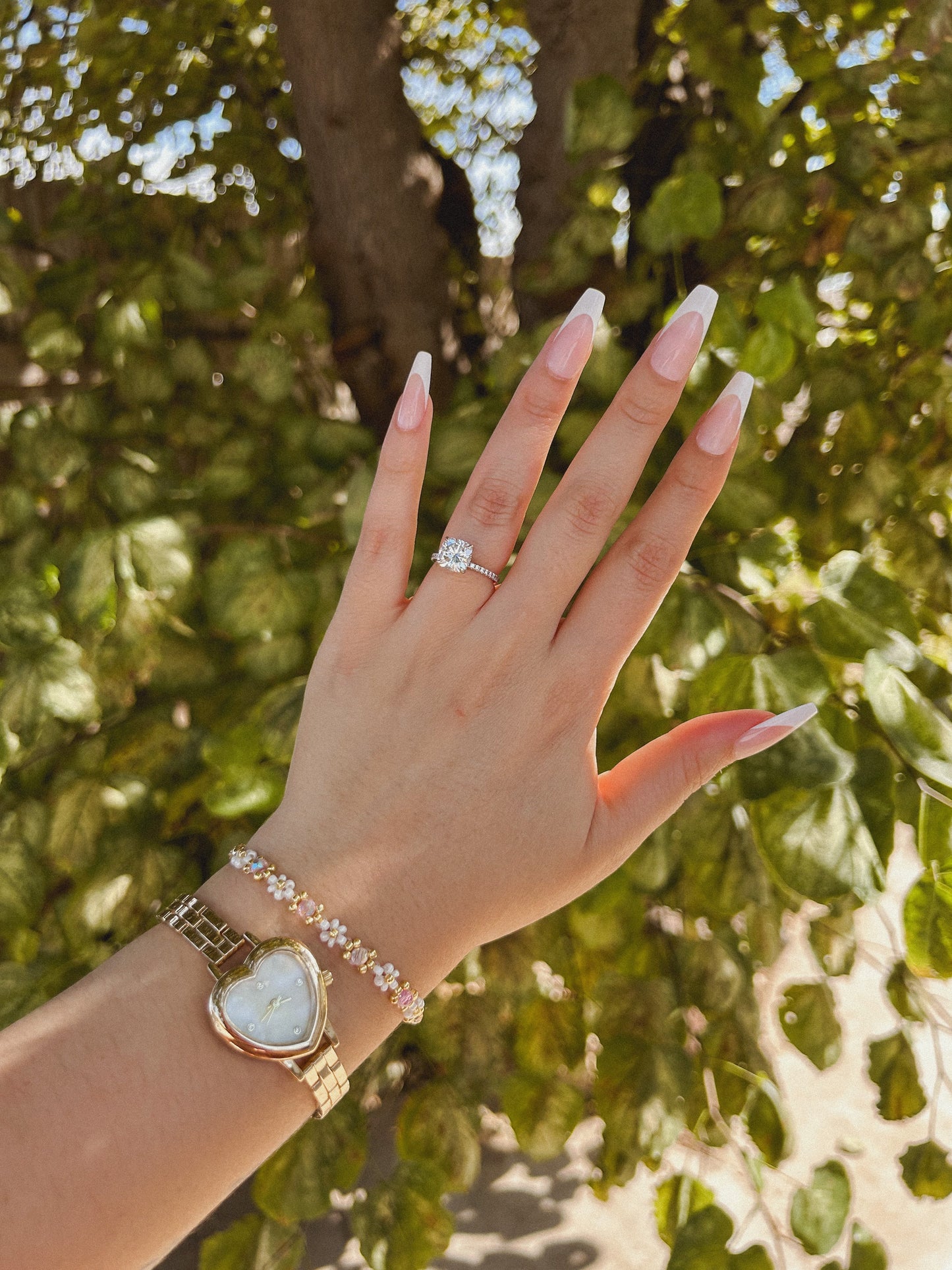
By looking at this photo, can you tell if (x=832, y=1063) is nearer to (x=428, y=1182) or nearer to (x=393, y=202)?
(x=428, y=1182)

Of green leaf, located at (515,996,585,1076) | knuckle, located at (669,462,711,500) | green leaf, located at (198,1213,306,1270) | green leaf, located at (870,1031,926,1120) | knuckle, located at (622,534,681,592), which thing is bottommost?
green leaf, located at (870,1031,926,1120)

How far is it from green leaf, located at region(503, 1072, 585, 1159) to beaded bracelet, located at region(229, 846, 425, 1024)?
0.41 m

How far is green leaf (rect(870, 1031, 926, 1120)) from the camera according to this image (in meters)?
0.88

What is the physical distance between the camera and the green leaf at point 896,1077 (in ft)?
2.88

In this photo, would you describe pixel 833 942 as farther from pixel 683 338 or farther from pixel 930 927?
pixel 683 338

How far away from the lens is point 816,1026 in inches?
36.3

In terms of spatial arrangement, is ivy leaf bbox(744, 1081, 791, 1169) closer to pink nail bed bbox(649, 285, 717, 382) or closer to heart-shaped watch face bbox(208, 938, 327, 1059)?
heart-shaped watch face bbox(208, 938, 327, 1059)

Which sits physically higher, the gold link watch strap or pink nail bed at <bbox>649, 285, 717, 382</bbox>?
pink nail bed at <bbox>649, 285, 717, 382</bbox>

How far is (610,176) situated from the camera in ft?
2.90

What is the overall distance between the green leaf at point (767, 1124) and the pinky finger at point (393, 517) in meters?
0.70

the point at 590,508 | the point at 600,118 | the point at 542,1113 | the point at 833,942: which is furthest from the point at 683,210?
the point at 542,1113

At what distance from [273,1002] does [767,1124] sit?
674 mm

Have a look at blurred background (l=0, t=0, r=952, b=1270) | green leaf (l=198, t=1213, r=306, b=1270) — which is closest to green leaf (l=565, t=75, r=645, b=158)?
blurred background (l=0, t=0, r=952, b=1270)

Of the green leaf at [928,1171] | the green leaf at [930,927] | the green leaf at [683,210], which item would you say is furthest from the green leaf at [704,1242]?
the green leaf at [683,210]
